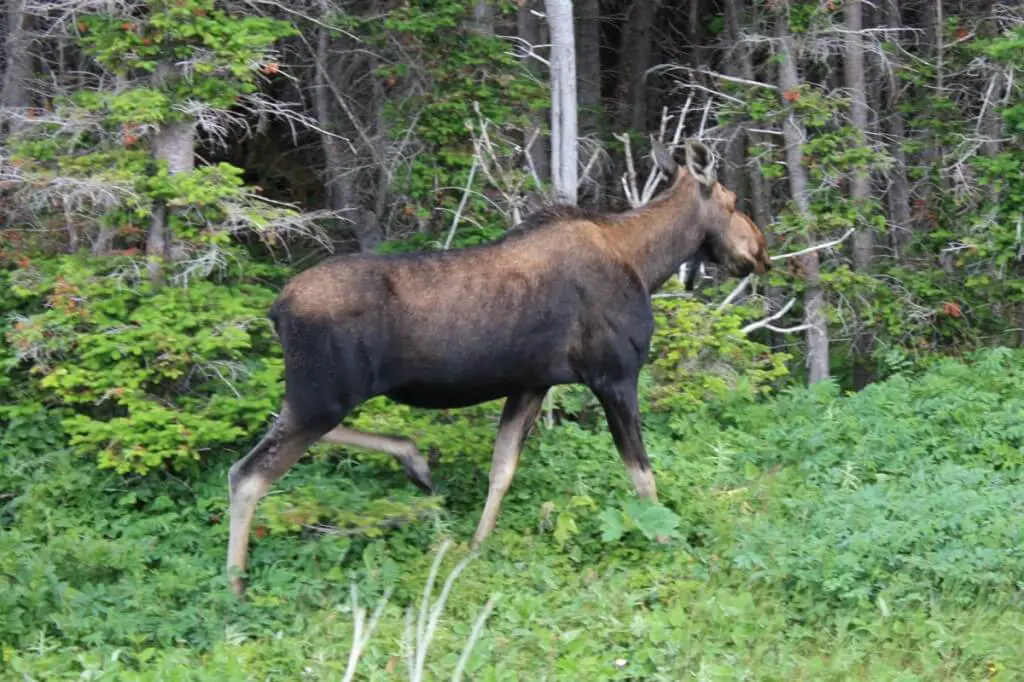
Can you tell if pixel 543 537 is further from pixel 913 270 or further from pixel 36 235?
pixel 913 270

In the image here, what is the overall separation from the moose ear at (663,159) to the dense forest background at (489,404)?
1690mm

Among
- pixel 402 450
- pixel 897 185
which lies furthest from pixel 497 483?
pixel 897 185

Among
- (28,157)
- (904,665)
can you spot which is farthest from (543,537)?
(28,157)

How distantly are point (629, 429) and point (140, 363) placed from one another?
322 cm

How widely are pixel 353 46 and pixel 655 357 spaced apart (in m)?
4.60

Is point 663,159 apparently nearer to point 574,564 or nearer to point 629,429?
point 629,429

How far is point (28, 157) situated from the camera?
942 cm

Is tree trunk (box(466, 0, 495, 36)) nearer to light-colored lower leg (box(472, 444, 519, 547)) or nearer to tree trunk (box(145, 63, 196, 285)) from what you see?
tree trunk (box(145, 63, 196, 285))

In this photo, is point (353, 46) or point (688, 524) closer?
point (688, 524)

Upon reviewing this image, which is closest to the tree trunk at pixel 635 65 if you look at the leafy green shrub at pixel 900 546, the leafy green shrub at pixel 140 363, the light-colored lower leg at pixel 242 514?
the leafy green shrub at pixel 140 363

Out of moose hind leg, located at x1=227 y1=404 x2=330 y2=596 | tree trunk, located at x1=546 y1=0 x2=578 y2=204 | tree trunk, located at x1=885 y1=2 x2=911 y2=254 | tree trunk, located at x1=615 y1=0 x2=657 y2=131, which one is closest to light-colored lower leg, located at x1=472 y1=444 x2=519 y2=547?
moose hind leg, located at x1=227 y1=404 x2=330 y2=596

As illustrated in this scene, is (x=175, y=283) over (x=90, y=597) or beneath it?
over

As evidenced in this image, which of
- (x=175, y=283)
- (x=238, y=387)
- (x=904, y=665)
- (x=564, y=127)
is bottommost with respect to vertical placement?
(x=904, y=665)

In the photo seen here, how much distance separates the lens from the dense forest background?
6922 mm
